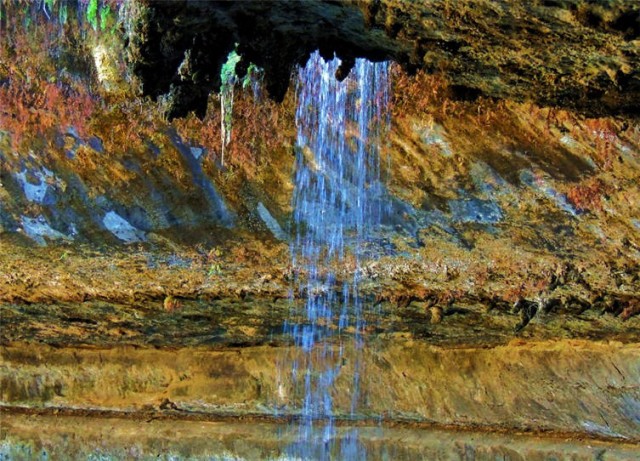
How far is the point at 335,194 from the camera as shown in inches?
148

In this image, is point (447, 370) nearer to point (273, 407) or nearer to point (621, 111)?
point (273, 407)

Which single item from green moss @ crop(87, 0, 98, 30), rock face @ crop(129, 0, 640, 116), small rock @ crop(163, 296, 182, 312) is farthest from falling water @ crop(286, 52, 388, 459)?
green moss @ crop(87, 0, 98, 30)

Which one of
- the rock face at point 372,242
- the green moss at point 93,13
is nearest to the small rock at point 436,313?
the rock face at point 372,242

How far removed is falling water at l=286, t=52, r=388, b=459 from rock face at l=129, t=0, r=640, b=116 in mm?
716

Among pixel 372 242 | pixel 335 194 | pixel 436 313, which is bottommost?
pixel 436 313

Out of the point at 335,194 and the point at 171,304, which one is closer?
the point at 335,194

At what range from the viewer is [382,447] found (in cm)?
441

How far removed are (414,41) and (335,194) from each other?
4.59ft

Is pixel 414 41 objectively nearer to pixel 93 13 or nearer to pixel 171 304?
pixel 93 13

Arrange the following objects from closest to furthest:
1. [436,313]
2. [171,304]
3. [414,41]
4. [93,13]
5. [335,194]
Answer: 1. [414,41]
2. [93,13]
3. [335,194]
4. [436,313]
5. [171,304]

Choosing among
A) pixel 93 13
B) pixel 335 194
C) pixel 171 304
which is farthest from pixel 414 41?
pixel 171 304

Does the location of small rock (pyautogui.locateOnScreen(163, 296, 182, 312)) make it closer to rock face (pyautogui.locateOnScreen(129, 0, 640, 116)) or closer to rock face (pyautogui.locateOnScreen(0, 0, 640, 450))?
rock face (pyautogui.locateOnScreen(0, 0, 640, 450))

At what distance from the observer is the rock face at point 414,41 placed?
84.0 inches

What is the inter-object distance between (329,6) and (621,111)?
1.19 m
